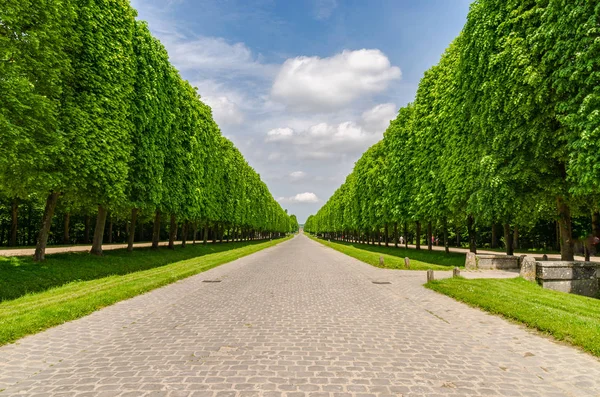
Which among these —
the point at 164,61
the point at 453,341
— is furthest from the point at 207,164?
the point at 453,341

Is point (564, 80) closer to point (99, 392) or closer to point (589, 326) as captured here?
point (589, 326)

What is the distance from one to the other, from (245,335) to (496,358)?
15.9ft

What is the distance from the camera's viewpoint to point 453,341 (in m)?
7.33

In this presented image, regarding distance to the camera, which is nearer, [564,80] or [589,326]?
[589,326]

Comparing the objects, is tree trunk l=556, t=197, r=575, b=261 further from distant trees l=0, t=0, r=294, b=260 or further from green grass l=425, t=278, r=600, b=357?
distant trees l=0, t=0, r=294, b=260

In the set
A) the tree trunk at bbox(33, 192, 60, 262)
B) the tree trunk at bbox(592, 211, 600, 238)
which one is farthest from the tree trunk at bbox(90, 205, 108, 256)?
the tree trunk at bbox(592, 211, 600, 238)

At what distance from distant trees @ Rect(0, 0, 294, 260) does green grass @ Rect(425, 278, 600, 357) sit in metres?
16.5

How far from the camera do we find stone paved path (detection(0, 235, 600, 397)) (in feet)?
16.4

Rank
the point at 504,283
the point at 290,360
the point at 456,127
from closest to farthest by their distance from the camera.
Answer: the point at 290,360
the point at 504,283
the point at 456,127

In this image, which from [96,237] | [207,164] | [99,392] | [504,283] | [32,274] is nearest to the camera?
[99,392]

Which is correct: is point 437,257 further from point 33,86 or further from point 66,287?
point 33,86

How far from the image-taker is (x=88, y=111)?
1805 cm

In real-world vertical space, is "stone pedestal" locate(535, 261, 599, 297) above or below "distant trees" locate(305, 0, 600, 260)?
below

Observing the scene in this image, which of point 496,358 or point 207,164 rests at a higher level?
point 207,164
